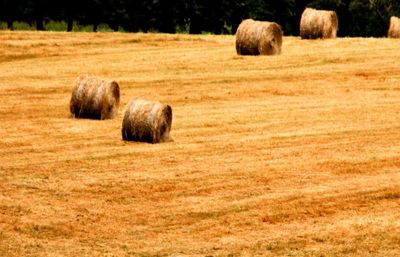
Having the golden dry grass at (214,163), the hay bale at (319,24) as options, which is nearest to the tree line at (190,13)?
the hay bale at (319,24)

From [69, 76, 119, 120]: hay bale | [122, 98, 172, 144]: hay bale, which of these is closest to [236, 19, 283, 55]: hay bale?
[69, 76, 119, 120]: hay bale

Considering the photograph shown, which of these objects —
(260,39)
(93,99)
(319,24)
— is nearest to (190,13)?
(319,24)

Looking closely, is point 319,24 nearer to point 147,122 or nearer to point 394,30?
point 394,30

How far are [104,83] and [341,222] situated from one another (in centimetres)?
1176

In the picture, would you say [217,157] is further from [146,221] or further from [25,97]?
[25,97]

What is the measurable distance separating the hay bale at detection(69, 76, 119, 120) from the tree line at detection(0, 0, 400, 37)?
35.6 meters

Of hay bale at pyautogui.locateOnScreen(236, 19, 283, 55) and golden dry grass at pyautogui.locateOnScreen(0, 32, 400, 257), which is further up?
hay bale at pyautogui.locateOnScreen(236, 19, 283, 55)

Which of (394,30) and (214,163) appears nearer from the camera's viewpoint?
(214,163)

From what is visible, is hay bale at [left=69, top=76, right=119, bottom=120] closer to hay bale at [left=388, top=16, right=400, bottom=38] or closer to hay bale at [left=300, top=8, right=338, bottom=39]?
hay bale at [left=300, top=8, right=338, bottom=39]

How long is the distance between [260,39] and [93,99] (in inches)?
542

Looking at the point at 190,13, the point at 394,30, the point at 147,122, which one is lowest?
the point at 190,13

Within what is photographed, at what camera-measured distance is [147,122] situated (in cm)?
2480

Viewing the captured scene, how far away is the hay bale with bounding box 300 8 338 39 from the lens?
44.5m

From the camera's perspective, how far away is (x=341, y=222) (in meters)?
18.1
